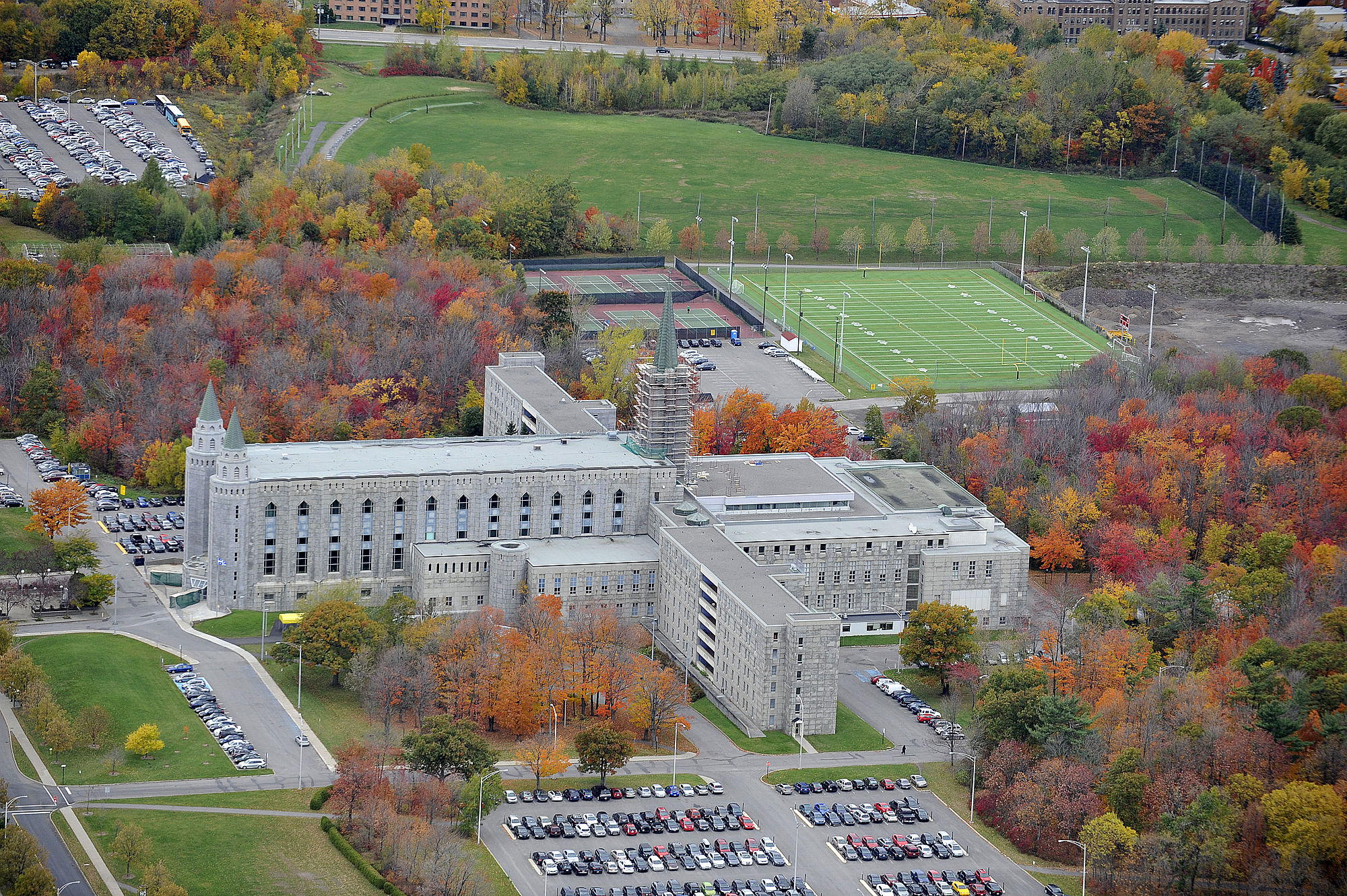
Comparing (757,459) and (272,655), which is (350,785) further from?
(757,459)


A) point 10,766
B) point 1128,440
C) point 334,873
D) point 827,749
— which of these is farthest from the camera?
point 1128,440

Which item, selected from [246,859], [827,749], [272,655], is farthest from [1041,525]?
[246,859]

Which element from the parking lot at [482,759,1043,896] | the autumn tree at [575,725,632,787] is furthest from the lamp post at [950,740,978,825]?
the autumn tree at [575,725,632,787]

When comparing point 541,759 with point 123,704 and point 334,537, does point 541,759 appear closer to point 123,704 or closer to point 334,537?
point 123,704

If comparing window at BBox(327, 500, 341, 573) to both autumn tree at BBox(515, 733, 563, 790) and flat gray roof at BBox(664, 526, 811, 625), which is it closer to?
flat gray roof at BBox(664, 526, 811, 625)

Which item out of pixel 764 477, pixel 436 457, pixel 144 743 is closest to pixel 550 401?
pixel 436 457
